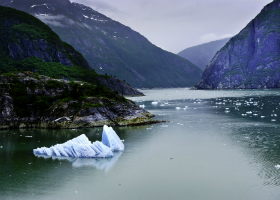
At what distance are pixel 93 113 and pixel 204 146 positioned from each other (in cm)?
1939

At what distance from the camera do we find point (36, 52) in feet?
430

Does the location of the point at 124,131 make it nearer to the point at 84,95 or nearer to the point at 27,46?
the point at 84,95

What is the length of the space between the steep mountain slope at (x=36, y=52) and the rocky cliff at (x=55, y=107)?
69.8m

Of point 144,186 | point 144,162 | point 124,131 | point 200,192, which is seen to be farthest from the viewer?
point 124,131

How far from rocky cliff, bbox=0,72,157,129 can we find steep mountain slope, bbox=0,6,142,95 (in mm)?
69832

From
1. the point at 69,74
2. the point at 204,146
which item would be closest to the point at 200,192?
the point at 204,146

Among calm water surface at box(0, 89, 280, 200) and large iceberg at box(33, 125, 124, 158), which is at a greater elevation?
large iceberg at box(33, 125, 124, 158)

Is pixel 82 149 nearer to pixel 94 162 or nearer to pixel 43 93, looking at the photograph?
pixel 94 162

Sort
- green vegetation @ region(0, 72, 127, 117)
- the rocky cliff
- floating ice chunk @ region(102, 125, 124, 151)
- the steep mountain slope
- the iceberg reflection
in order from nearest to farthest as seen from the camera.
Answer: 1. the iceberg reflection
2. floating ice chunk @ region(102, 125, 124, 151)
3. the rocky cliff
4. green vegetation @ region(0, 72, 127, 117)
5. the steep mountain slope

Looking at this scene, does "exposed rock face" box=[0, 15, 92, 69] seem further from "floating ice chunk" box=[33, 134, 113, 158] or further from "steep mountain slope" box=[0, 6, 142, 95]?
"floating ice chunk" box=[33, 134, 113, 158]

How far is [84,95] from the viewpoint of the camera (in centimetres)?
4597

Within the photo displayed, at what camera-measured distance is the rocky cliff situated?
4134 centimetres

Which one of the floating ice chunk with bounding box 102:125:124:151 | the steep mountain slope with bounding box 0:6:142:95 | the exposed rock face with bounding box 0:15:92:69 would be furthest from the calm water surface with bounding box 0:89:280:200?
the exposed rock face with bounding box 0:15:92:69

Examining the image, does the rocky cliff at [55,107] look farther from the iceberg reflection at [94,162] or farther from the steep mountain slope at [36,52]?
the steep mountain slope at [36,52]
